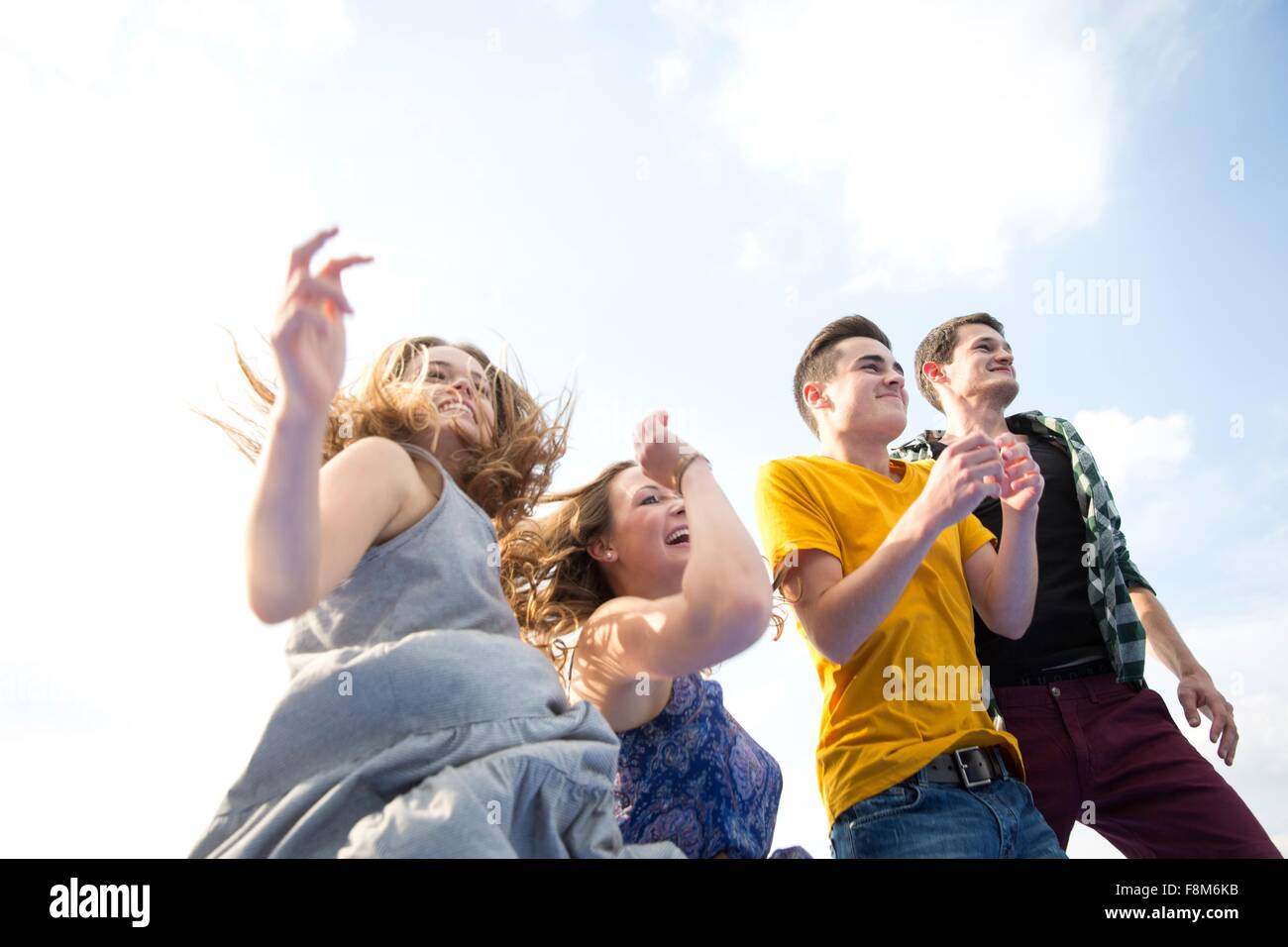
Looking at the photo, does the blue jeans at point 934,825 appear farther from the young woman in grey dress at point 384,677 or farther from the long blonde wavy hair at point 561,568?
the long blonde wavy hair at point 561,568

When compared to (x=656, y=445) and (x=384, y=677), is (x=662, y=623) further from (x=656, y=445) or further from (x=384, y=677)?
(x=384, y=677)

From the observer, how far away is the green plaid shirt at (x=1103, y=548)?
10.4 ft

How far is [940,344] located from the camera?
384cm

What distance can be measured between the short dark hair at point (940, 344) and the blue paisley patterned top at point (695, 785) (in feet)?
5.97

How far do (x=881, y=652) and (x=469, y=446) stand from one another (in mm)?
1179

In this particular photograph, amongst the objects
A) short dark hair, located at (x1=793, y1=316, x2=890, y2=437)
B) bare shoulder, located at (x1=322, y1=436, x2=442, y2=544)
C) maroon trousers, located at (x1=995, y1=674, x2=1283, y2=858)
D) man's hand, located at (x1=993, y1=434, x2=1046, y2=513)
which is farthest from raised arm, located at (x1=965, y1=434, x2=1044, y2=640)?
bare shoulder, located at (x1=322, y1=436, x2=442, y2=544)

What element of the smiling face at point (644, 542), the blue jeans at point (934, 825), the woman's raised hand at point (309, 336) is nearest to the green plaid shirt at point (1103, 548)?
the blue jeans at point (934, 825)

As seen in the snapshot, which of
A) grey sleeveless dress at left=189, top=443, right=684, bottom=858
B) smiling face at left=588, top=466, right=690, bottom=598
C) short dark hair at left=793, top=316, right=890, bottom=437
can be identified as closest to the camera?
grey sleeveless dress at left=189, top=443, right=684, bottom=858

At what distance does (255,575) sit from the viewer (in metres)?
1.55

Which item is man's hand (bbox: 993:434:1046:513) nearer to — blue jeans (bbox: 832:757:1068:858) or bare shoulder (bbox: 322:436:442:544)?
blue jeans (bbox: 832:757:1068:858)

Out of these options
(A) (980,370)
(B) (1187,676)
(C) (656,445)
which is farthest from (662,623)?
(B) (1187,676)

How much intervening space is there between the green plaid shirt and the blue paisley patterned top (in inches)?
51.4

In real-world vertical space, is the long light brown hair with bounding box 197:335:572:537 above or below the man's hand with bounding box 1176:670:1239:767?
above

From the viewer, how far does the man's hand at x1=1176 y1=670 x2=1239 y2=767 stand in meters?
3.15
